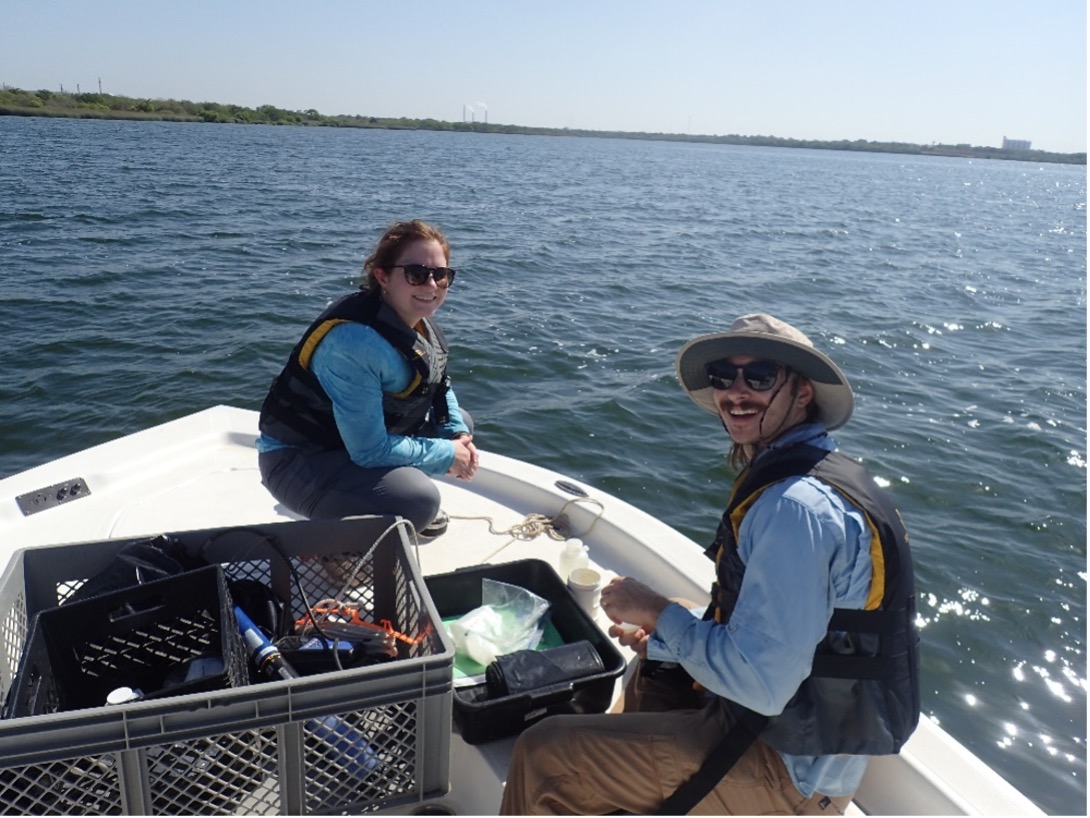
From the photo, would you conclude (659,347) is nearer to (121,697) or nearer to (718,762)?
(718,762)

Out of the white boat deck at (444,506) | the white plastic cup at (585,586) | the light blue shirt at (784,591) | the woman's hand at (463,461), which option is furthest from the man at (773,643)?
the woman's hand at (463,461)

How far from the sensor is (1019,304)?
540 inches

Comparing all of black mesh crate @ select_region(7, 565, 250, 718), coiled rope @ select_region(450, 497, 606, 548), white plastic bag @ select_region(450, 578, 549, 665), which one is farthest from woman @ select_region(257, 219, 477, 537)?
black mesh crate @ select_region(7, 565, 250, 718)

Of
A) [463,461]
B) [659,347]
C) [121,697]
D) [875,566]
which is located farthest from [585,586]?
[659,347]

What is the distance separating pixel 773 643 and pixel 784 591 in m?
0.12

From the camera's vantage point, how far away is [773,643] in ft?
5.45

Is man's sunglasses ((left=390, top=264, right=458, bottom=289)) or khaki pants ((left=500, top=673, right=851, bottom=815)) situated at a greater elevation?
man's sunglasses ((left=390, top=264, right=458, bottom=289))

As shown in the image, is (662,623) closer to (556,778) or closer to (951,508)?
(556,778)

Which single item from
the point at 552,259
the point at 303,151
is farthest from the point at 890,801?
the point at 303,151

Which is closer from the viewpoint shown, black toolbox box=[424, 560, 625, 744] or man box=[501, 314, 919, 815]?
man box=[501, 314, 919, 815]

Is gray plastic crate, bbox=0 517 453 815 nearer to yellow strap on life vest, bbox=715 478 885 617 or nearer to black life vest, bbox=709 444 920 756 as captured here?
black life vest, bbox=709 444 920 756

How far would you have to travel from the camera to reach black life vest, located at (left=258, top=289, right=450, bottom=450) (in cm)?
317

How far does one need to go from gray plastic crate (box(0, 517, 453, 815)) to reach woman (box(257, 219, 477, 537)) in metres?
0.78

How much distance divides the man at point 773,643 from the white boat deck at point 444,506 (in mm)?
576
